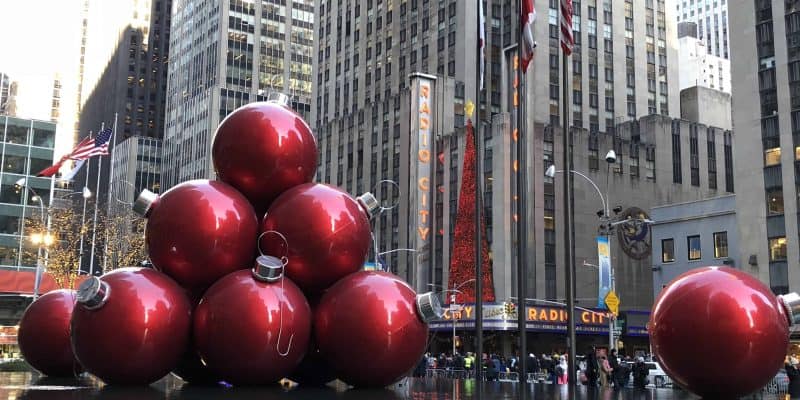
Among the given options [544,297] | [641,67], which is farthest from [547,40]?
[544,297]

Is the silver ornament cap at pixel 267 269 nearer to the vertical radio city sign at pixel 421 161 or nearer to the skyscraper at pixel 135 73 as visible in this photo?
the vertical radio city sign at pixel 421 161

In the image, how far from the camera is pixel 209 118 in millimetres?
121688

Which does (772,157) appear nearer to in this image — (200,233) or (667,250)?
(667,250)

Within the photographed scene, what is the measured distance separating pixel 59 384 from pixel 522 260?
30.9 feet

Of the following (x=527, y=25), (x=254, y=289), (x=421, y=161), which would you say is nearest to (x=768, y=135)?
(x=421, y=161)

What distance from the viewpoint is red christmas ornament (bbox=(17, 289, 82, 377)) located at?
15.2 metres

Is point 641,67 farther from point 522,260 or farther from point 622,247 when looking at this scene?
point 522,260

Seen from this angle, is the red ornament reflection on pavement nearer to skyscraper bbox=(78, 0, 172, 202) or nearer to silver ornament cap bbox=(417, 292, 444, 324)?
silver ornament cap bbox=(417, 292, 444, 324)

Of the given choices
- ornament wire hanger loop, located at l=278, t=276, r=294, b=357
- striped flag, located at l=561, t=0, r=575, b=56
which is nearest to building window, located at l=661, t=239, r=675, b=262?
striped flag, located at l=561, t=0, r=575, b=56

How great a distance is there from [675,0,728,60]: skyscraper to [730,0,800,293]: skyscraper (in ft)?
453

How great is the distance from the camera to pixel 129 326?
11.7 metres

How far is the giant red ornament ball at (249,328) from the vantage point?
11.6m

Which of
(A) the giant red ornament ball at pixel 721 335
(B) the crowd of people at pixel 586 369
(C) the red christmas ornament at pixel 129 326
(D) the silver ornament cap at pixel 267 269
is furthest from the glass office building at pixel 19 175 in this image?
(A) the giant red ornament ball at pixel 721 335

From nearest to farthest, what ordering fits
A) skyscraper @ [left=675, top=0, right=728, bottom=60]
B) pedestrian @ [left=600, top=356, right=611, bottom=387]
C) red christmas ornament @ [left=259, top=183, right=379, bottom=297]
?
red christmas ornament @ [left=259, top=183, right=379, bottom=297] < pedestrian @ [left=600, top=356, right=611, bottom=387] < skyscraper @ [left=675, top=0, right=728, bottom=60]
